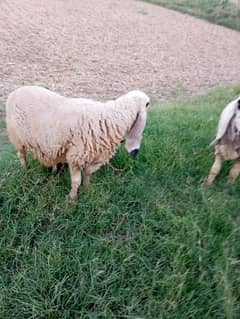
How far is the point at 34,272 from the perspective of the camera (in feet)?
8.52

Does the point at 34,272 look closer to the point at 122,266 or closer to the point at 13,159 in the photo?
the point at 122,266

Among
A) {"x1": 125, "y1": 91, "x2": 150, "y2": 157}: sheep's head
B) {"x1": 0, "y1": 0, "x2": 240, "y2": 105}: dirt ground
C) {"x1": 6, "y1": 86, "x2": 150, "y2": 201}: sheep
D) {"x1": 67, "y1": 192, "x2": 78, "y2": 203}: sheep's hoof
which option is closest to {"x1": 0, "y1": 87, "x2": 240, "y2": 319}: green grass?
{"x1": 67, "y1": 192, "x2": 78, "y2": 203}: sheep's hoof

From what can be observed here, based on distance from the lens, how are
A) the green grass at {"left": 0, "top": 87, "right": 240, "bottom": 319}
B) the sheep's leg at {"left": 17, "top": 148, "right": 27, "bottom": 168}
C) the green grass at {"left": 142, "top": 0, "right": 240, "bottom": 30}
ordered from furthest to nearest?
the green grass at {"left": 142, "top": 0, "right": 240, "bottom": 30} < the sheep's leg at {"left": 17, "top": 148, "right": 27, "bottom": 168} < the green grass at {"left": 0, "top": 87, "right": 240, "bottom": 319}

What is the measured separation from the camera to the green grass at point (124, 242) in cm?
246

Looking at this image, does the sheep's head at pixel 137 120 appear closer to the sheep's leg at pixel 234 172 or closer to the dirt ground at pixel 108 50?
the sheep's leg at pixel 234 172

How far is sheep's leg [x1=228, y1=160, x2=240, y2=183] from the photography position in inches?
141

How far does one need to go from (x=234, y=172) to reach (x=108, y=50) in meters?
6.77

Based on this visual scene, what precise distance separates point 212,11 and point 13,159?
14799 millimetres

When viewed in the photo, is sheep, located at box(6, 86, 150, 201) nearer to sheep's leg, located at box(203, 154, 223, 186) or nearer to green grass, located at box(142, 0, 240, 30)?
sheep's leg, located at box(203, 154, 223, 186)

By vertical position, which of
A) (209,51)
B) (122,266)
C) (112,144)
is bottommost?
(209,51)

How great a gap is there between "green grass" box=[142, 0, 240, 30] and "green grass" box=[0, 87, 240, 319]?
43.5 feet

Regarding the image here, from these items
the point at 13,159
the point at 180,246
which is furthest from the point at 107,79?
the point at 180,246

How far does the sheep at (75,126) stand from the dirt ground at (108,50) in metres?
2.63

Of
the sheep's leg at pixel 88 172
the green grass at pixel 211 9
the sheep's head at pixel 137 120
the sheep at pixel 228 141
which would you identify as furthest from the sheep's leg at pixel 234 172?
the green grass at pixel 211 9
